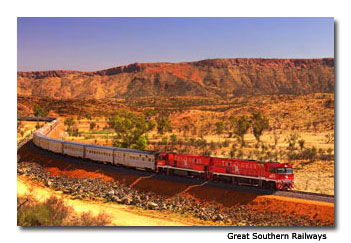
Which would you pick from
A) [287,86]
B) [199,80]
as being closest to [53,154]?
[287,86]

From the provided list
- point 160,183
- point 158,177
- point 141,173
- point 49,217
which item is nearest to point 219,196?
point 160,183

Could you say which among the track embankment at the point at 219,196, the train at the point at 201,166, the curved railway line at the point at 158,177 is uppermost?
the train at the point at 201,166

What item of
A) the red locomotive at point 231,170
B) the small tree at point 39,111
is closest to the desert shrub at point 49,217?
the red locomotive at point 231,170

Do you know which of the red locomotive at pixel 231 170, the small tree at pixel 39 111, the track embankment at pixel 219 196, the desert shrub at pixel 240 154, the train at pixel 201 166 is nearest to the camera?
the track embankment at pixel 219 196

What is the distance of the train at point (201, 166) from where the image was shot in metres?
28.9

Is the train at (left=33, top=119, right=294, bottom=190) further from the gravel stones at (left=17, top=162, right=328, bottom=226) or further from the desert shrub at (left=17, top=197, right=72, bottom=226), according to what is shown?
the desert shrub at (left=17, top=197, right=72, bottom=226)

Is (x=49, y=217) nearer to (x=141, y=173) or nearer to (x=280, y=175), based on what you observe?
→ (x=141, y=173)

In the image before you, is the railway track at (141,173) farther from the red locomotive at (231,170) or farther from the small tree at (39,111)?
the small tree at (39,111)

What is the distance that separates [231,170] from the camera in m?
31.4

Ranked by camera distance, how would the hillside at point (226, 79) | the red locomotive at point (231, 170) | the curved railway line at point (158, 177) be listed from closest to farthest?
the curved railway line at point (158, 177), the red locomotive at point (231, 170), the hillside at point (226, 79)

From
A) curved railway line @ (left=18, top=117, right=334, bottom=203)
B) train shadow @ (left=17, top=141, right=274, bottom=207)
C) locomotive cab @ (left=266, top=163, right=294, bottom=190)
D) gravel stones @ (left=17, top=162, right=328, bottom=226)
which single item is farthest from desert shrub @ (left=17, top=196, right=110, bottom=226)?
locomotive cab @ (left=266, top=163, right=294, bottom=190)

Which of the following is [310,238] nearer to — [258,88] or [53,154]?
[53,154]

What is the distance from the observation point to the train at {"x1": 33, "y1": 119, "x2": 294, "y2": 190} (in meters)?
28.9

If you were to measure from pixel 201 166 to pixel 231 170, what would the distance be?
2799 mm
